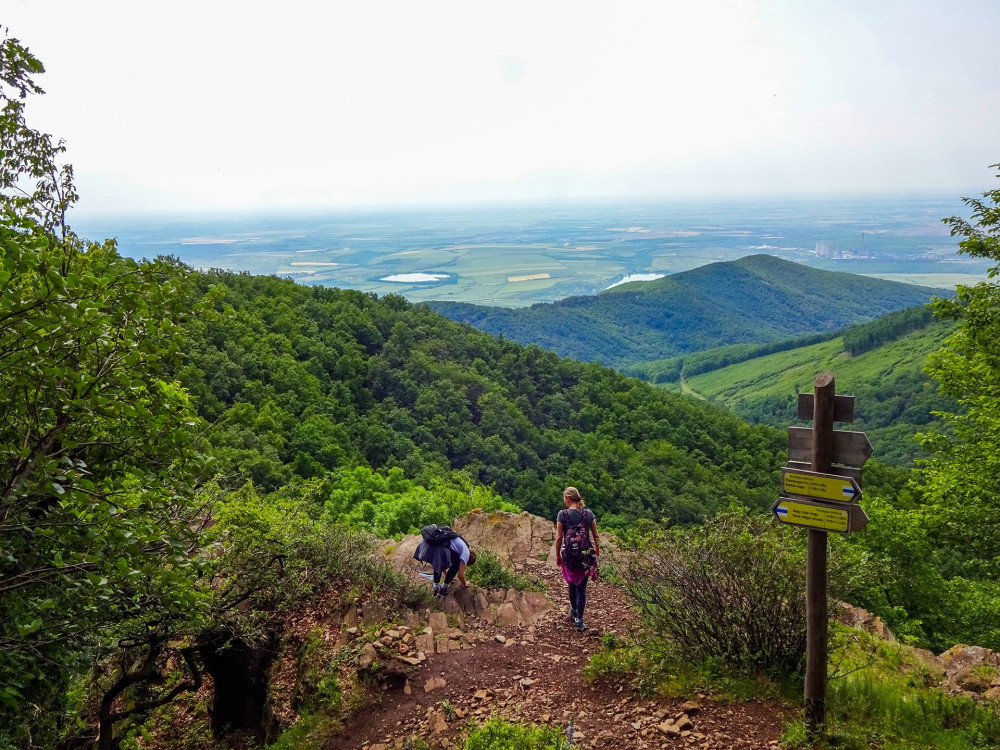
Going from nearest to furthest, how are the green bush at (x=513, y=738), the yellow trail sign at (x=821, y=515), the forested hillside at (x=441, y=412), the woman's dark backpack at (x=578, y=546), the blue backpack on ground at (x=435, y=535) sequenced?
the yellow trail sign at (x=821, y=515), the green bush at (x=513, y=738), the woman's dark backpack at (x=578, y=546), the blue backpack on ground at (x=435, y=535), the forested hillside at (x=441, y=412)

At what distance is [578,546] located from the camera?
6758 mm

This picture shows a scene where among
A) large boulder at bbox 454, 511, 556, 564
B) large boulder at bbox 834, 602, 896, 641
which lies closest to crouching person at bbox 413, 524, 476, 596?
large boulder at bbox 454, 511, 556, 564

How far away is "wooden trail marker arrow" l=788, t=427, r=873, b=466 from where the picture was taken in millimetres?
3816

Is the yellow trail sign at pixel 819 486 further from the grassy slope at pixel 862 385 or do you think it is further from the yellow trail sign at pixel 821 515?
the grassy slope at pixel 862 385

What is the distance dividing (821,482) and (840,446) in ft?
0.96

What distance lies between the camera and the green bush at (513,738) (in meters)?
4.61

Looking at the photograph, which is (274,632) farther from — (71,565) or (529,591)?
(71,565)

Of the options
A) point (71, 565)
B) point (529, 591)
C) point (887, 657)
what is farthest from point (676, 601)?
point (71, 565)

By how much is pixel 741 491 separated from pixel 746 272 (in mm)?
167023

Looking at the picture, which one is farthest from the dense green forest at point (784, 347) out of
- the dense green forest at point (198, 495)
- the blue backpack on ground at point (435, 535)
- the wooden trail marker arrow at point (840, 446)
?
the wooden trail marker arrow at point (840, 446)

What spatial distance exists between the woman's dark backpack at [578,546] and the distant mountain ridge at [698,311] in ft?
391

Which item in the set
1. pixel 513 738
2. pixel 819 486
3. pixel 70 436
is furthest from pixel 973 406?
pixel 70 436

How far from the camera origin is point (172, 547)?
336 cm

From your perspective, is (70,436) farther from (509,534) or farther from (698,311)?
(698,311)
